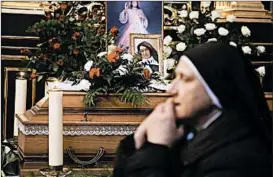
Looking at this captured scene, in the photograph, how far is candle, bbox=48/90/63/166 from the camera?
93 centimetres

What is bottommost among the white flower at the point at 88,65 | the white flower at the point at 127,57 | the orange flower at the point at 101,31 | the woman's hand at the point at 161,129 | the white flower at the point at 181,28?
the woman's hand at the point at 161,129

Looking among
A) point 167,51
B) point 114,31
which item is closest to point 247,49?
point 167,51

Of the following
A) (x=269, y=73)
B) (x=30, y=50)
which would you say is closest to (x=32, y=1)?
(x=30, y=50)

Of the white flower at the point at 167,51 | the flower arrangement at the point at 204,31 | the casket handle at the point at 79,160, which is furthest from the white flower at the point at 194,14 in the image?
the casket handle at the point at 79,160

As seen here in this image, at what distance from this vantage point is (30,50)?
1.13 meters

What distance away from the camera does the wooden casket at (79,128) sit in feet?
3.12

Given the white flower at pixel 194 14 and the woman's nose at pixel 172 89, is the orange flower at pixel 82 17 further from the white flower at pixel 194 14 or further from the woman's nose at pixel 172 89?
the woman's nose at pixel 172 89

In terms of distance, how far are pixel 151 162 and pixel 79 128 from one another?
0.21 meters

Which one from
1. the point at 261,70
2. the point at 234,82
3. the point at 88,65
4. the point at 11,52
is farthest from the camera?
the point at 11,52

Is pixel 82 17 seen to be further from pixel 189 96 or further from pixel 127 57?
pixel 189 96

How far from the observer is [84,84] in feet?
3.25

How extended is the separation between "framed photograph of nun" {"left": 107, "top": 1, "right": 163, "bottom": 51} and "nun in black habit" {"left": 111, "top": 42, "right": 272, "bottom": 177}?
0.73ft

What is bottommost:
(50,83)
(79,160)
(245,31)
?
(79,160)

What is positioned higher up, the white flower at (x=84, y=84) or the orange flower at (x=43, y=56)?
the orange flower at (x=43, y=56)
